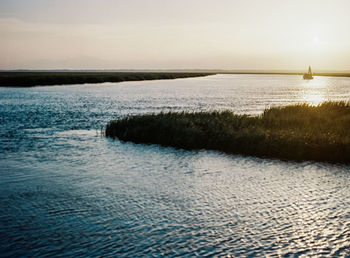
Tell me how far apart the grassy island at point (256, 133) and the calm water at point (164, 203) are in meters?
1.34

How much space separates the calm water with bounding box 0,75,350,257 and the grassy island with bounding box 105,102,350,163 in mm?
1342

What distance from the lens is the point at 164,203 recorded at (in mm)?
12945

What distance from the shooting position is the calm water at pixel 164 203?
9.75 meters

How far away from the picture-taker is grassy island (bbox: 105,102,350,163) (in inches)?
805

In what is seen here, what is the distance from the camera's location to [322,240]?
10.1m

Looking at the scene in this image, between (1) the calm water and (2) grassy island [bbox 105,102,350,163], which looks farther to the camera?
(2) grassy island [bbox 105,102,350,163]

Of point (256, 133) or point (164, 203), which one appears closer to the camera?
point (164, 203)

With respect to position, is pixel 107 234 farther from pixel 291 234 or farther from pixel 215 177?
pixel 215 177

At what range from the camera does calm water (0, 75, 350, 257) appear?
32.0 feet

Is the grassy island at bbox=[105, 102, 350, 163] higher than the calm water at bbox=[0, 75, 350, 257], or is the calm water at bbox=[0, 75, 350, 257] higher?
the grassy island at bbox=[105, 102, 350, 163]

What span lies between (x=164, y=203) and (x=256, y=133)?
1072 cm

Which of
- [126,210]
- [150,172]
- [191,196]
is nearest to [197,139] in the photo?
[150,172]

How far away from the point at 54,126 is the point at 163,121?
11303 millimetres

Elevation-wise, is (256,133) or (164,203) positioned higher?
(256,133)
